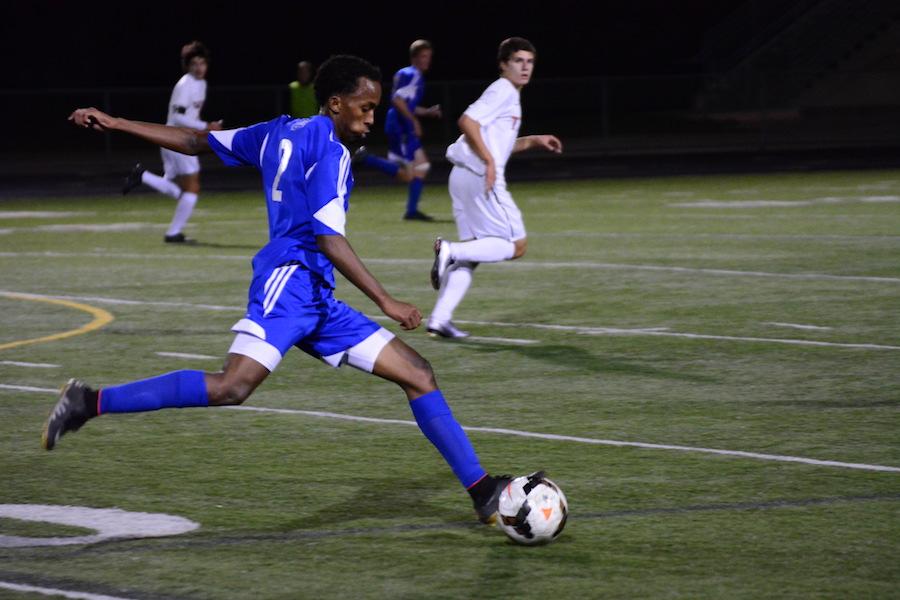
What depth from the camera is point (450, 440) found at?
643 cm

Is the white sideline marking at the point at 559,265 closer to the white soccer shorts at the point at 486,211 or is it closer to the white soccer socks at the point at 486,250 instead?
the white soccer shorts at the point at 486,211

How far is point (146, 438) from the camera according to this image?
843cm

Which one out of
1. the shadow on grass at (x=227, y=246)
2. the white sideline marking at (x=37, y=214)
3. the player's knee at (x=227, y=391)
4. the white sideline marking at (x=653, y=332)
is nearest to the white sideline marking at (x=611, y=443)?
the player's knee at (x=227, y=391)

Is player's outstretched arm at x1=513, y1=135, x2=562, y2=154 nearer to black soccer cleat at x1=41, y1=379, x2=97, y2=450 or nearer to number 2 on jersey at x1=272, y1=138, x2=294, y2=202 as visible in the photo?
number 2 on jersey at x1=272, y1=138, x2=294, y2=202

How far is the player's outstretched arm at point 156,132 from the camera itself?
6918 millimetres

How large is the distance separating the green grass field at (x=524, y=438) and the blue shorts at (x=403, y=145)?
5.13m

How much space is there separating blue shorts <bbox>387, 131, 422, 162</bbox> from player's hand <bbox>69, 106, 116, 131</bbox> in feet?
48.8

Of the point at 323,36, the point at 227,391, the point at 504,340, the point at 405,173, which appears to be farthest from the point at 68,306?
the point at 323,36

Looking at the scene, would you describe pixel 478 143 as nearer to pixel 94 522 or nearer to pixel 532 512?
pixel 94 522

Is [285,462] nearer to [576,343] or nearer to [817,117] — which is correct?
[576,343]

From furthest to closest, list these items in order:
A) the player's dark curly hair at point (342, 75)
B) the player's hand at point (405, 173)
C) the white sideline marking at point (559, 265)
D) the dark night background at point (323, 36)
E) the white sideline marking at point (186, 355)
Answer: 1. the dark night background at point (323, 36)
2. the player's hand at point (405, 173)
3. the white sideline marking at point (559, 265)
4. the white sideline marking at point (186, 355)
5. the player's dark curly hair at point (342, 75)

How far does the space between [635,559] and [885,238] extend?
12.2 m

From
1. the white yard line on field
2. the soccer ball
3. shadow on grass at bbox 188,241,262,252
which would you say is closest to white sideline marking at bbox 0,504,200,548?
the soccer ball

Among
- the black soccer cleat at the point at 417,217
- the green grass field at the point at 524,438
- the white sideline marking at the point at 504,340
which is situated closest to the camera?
the green grass field at the point at 524,438
